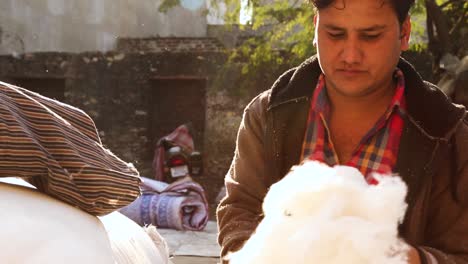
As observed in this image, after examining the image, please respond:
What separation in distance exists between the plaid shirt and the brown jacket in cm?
2

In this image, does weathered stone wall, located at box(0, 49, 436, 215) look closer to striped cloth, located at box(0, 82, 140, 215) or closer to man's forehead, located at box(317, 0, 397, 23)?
striped cloth, located at box(0, 82, 140, 215)

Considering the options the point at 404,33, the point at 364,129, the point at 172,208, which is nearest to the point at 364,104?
the point at 364,129

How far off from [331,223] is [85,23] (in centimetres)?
1187

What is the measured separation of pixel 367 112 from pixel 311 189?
0.76m

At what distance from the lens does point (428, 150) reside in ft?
5.08

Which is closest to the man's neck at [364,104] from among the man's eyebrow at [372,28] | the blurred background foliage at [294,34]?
the man's eyebrow at [372,28]

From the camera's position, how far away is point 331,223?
930 millimetres

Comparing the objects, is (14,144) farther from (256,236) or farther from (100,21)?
(100,21)

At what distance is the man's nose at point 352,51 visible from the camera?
1472mm

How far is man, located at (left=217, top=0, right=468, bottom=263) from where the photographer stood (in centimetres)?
149

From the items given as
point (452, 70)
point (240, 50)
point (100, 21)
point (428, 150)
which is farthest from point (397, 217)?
point (100, 21)

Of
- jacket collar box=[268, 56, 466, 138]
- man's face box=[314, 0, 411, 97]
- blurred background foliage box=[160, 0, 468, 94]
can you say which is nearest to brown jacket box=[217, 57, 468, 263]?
jacket collar box=[268, 56, 466, 138]

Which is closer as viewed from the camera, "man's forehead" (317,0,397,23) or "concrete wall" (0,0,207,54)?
"man's forehead" (317,0,397,23)

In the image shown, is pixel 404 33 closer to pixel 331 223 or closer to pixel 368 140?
pixel 368 140
